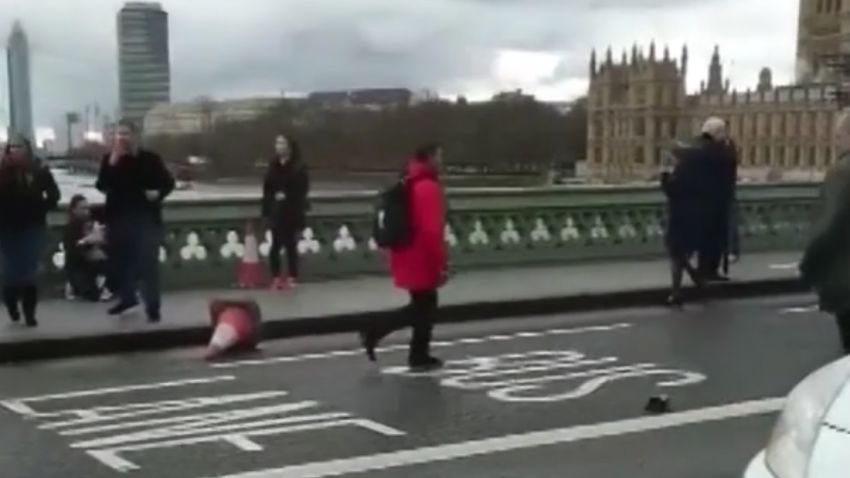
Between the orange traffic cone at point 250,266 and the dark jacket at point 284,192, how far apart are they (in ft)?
1.16

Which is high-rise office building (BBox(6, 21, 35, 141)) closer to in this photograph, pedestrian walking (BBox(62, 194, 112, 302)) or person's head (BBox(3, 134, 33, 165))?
pedestrian walking (BBox(62, 194, 112, 302))

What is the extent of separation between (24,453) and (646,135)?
102 m

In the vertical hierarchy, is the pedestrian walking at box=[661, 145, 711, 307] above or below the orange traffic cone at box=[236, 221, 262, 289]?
above

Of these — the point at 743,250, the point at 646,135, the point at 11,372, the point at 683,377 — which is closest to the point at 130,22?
the point at 743,250

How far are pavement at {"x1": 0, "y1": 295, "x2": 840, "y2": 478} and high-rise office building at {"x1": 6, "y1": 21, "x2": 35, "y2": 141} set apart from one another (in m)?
8.38

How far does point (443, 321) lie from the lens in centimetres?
1309

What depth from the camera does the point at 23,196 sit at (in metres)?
11.7

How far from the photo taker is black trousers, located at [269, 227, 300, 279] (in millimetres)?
14320

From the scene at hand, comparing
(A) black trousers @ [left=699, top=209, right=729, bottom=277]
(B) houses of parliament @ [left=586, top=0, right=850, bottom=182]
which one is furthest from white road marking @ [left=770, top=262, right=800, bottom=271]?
(B) houses of parliament @ [left=586, top=0, right=850, bottom=182]

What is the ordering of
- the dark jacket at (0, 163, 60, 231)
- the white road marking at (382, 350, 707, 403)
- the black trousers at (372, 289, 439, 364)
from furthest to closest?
the dark jacket at (0, 163, 60, 231), the black trousers at (372, 289, 439, 364), the white road marking at (382, 350, 707, 403)

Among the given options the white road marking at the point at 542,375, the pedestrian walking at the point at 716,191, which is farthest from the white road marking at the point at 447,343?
the pedestrian walking at the point at 716,191

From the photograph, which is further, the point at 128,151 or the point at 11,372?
the point at 128,151

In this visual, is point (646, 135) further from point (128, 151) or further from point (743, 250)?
point (128, 151)

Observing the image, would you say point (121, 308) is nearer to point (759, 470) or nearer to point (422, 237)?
point (422, 237)
